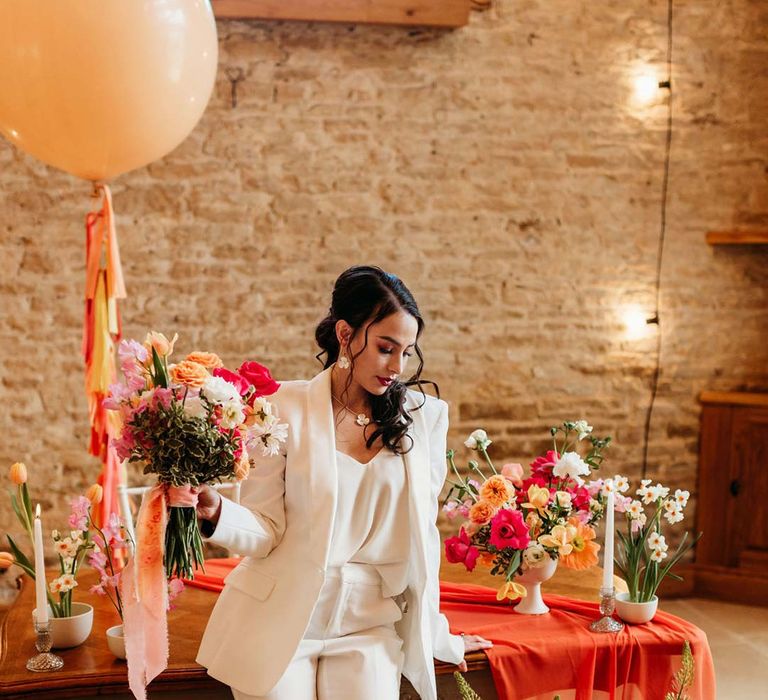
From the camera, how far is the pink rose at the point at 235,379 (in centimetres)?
198

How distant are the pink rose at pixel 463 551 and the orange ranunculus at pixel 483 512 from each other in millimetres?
72

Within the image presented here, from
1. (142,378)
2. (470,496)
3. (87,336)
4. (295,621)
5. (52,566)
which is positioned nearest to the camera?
(142,378)

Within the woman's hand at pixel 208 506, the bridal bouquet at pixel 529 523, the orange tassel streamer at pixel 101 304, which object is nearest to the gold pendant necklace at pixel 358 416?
the bridal bouquet at pixel 529 523

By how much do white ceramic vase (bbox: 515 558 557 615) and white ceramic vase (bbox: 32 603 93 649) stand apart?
3.74 ft

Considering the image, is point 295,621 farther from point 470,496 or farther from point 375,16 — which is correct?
point 375,16

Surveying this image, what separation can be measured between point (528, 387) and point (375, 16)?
207 cm

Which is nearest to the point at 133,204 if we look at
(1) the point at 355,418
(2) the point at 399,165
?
(2) the point at 399,165

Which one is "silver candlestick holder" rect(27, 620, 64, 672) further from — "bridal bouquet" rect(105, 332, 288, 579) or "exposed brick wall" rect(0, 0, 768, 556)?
"exposed brick wall" rect(0, 0, 768, 556)

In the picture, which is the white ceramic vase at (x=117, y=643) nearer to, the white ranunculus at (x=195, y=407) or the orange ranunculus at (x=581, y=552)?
the white ranunculus at (x=195, y=407)

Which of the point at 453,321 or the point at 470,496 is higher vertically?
the point at 453,321

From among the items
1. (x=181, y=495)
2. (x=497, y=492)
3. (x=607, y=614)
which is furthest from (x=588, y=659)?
(x=181, y=495)

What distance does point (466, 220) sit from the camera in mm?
4926

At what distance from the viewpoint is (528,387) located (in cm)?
505

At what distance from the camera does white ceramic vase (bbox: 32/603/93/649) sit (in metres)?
2.32
